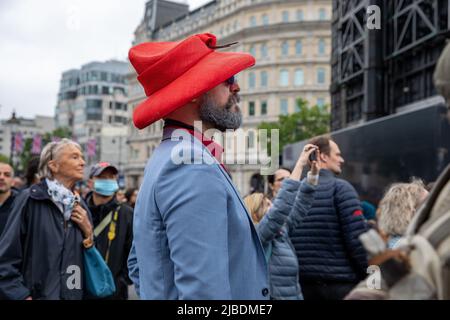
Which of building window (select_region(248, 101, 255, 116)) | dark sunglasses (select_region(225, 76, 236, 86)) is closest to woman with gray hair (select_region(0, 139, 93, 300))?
dark sunglasses (select_region(225, 76, 236, 86))

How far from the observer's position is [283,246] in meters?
4.95

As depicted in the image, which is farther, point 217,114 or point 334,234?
point 334,234

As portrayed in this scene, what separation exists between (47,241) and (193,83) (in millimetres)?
2381

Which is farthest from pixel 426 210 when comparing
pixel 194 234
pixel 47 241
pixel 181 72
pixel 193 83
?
pixel 47 241

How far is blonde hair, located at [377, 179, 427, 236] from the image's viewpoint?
3.19 metres

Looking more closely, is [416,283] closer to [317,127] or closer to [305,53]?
[317,127]

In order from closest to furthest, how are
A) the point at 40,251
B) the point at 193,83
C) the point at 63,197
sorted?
the point at 193,83
the point at 40,251
the point at 63,197

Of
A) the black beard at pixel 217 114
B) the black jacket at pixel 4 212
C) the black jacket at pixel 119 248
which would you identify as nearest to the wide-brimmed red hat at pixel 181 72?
the black beard at pixel 217 114

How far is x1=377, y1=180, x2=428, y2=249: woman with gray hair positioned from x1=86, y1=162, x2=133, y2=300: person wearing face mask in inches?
125

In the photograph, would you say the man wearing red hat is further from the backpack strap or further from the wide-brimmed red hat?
the backpack strap

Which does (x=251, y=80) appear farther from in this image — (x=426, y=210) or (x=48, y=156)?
(x=426, y=210)

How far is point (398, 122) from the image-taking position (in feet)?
30.9
